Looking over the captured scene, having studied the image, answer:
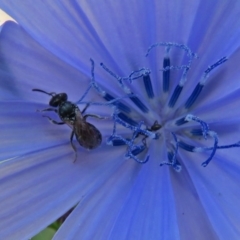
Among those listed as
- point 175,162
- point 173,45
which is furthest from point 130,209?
point 173,45

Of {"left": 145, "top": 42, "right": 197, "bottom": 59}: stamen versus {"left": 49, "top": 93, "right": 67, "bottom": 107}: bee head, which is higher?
{"left": 145, "top": 42, "right": 197, "bottom": 59}: stamen

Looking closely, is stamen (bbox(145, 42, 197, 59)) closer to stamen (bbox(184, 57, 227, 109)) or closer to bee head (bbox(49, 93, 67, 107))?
stamen (bbox(184, 57, 227, 109))

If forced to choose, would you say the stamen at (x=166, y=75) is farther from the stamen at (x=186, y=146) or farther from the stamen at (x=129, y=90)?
the stamen at (x=186, y=146)

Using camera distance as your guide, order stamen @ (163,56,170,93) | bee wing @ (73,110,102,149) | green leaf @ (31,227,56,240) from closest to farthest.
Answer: bee wing @ (73,110,102,149), stamen @ (163,56,170,93), green leaf @ (31,227,56,240)

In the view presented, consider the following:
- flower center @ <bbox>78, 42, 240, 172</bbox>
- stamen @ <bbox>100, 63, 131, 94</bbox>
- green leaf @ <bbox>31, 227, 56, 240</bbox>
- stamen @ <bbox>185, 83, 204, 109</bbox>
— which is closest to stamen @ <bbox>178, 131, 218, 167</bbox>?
flower center @ <bbox>78, 42, 240, 172</bbox>

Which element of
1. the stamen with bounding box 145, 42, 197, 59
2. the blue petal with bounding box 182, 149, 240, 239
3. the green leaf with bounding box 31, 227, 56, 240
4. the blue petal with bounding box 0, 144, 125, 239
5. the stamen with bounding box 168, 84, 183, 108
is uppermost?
the stamen with bounding box 145, 42, 197, 59

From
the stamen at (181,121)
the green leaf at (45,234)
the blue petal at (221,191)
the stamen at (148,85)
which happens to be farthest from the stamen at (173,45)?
the green leaf at (45,234)

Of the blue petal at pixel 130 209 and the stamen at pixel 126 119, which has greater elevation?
the stamen at pixel 126 119
